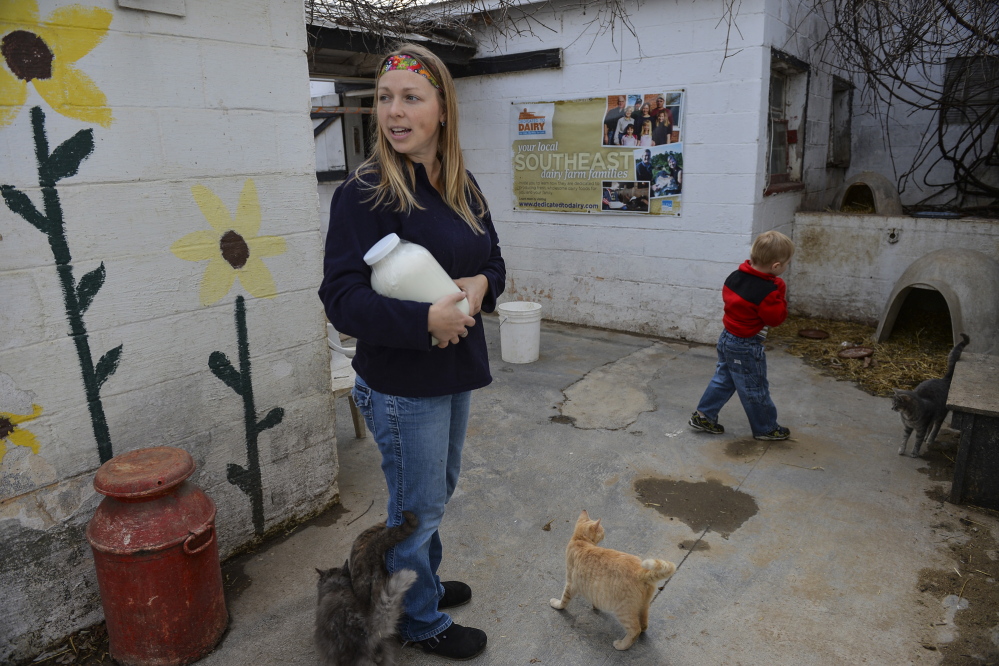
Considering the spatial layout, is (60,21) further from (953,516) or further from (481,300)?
(953,516)

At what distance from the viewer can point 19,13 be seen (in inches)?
83.8

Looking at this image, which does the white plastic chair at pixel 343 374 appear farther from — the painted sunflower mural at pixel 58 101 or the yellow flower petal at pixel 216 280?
the painted sunflower mural at pixel 58 101

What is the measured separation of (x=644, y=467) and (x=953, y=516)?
1535 millimetres

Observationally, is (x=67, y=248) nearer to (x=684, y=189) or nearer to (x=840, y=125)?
(x=684, y=189)

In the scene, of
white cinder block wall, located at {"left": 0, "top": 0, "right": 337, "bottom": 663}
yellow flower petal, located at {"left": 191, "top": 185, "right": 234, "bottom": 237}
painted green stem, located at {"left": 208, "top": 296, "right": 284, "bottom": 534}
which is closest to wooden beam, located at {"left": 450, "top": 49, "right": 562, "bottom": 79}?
white cinder block wall, located at {"left": 0, "top": 0, "right": 337, "bottom": 663}

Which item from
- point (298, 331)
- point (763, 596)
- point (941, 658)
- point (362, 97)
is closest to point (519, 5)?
point (362, 97)

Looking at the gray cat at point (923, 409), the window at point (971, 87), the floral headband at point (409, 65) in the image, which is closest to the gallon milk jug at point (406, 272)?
the floral headband at point (409, 65)

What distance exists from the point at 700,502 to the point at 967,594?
1174mm

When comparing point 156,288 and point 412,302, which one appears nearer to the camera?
point 412,302

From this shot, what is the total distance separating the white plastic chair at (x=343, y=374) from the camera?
3760mm

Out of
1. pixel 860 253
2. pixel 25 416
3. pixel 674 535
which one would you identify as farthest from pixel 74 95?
pixel 860 253

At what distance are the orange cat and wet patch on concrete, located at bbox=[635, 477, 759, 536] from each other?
929mm

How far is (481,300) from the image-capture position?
82.5 inches

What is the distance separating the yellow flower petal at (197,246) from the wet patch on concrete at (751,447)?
3.09 metres
